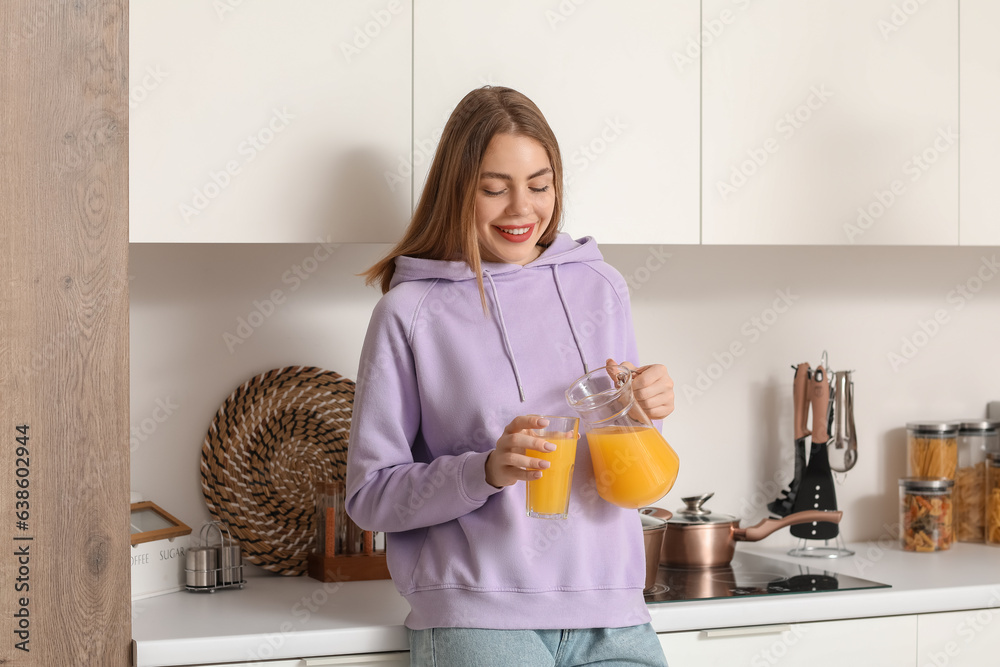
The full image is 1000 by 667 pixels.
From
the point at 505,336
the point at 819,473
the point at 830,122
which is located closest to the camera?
the point at 505,336

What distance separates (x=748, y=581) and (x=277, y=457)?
0.86m

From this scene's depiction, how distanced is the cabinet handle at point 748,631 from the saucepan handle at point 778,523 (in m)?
0.25

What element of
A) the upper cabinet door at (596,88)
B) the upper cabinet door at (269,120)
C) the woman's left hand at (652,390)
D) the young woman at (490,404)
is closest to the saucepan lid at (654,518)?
the young woman at (490,404)

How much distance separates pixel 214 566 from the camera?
5.68 feet

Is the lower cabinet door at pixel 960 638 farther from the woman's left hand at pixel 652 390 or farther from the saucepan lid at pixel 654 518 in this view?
the woman's left hand at pixel 652 390

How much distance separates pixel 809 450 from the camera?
2.11 metres

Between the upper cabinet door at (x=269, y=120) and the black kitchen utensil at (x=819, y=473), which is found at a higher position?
the upper cabinet door at (x=269, y=120)

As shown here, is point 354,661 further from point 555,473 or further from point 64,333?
point 64,333

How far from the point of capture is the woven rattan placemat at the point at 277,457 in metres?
1.86

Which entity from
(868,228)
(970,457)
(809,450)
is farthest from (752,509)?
(868,228)

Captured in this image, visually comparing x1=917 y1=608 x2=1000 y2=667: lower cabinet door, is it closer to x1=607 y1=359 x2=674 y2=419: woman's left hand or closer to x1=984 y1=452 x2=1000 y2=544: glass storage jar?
x1=984 y1=452 x2=1000 y2=544: glass storage jar

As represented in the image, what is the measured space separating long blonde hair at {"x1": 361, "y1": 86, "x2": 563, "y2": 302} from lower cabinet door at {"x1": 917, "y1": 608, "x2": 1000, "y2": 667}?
956 mm

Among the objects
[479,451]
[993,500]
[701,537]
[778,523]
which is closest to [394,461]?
[479,451]

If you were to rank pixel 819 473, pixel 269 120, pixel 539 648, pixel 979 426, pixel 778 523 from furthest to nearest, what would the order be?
pixel 979 426 < pixel 819 473 < pixel 778 523 < pixel 269 120 < pixel 539 648
